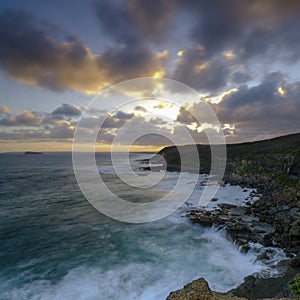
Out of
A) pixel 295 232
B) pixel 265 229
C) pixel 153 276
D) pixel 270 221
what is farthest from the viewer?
pixel 270 221

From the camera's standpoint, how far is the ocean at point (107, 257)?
15914mm

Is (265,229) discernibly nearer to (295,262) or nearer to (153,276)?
(295,262)

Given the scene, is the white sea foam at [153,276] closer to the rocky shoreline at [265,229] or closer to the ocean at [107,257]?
the ocean at [107,257]

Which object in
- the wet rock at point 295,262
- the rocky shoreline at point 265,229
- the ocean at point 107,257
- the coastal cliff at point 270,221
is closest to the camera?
the rocky shoreline at point 265,229

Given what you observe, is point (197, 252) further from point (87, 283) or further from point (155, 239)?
point (87, 283)

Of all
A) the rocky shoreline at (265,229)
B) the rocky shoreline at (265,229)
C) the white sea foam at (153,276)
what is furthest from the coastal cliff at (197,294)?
the white sea foam at (153,276)

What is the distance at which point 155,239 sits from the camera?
24.4 meters

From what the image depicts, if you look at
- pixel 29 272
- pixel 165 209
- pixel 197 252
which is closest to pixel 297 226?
pixel 197 252

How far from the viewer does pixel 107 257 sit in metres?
20.4

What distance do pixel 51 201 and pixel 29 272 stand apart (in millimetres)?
24766

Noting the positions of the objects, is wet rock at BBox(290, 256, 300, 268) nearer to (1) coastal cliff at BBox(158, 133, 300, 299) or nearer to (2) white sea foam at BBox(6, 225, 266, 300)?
(1) coastal cliff at BBox(158, 133, 300, 299)

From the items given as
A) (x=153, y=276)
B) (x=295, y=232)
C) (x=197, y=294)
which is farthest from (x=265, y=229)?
(x=197, y=294)

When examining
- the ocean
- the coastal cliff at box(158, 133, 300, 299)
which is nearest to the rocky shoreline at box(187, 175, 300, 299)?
the coastal cliff at box(158, 133, 300, 299)

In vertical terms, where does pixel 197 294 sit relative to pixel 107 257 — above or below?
above
